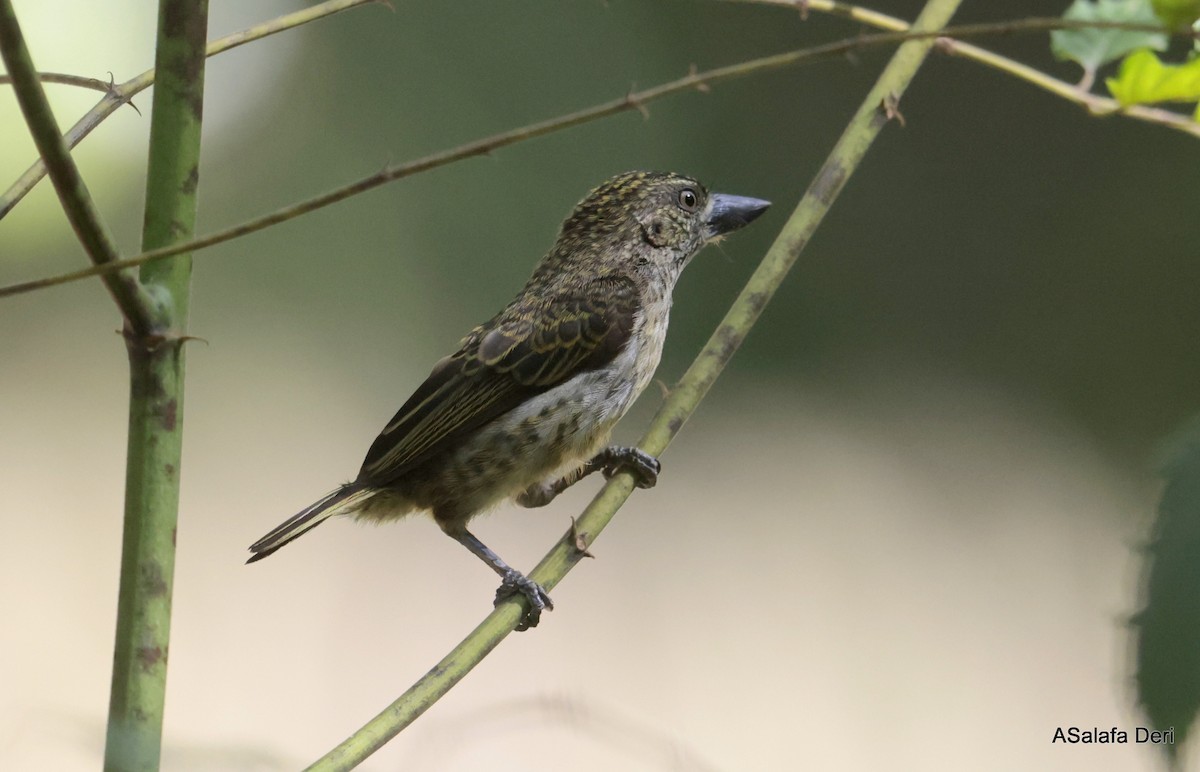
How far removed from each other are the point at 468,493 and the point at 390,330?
14.3 ft

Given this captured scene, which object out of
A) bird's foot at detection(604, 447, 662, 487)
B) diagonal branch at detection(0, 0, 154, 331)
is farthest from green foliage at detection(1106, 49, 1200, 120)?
diagonal branch at detection(0, 0, 154, 331)

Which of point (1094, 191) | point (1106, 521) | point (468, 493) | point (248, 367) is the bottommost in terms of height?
point (468, 493)

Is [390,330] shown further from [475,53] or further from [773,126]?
[773,126]

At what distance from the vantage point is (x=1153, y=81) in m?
0.97

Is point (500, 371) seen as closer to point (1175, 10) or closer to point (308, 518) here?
point (308, 518)

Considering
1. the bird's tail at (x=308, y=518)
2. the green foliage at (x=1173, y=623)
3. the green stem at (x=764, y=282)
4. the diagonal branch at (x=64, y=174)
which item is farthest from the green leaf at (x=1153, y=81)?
the bird's tail at (x=308, y=518)

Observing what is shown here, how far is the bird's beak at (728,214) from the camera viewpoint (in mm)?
2740

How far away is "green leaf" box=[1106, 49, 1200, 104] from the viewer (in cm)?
93

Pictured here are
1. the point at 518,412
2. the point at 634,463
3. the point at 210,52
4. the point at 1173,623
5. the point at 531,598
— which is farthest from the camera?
the point at 518,412

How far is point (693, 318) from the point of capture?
6.00 metres

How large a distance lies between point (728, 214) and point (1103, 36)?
160cm

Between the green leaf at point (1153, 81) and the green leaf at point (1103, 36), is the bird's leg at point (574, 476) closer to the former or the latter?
the green leaf at point (1103, 36)

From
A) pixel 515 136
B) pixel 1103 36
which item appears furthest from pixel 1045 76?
pixel 515 136

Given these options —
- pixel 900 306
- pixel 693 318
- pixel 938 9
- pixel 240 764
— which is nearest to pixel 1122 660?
pixel 240 764
